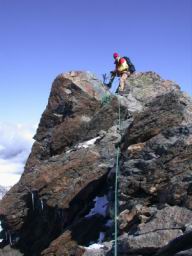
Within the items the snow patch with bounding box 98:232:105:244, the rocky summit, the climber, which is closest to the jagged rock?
the rocky summit

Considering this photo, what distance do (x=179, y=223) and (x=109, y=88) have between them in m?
19.7

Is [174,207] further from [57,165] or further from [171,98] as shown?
[57,165]

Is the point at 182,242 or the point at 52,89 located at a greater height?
the point at 52,89

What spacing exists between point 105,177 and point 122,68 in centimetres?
1164

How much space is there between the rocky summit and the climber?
50 centimetres

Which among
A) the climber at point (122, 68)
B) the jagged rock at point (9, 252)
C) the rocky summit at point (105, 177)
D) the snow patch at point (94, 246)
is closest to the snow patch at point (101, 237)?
the rocky summit at point (105, 177)

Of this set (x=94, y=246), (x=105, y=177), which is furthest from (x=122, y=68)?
(x=94, y=246)

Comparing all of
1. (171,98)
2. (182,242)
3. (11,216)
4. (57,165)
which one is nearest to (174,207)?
(182,242)

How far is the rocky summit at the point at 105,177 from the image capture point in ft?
51.6

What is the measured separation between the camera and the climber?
31.4 m

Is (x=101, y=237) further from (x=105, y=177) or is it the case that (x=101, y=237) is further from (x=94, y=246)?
(x=105, y=177)

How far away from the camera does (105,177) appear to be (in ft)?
72.4

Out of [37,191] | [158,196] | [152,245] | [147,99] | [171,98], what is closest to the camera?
[152,245]

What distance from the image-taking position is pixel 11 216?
25281 mm
